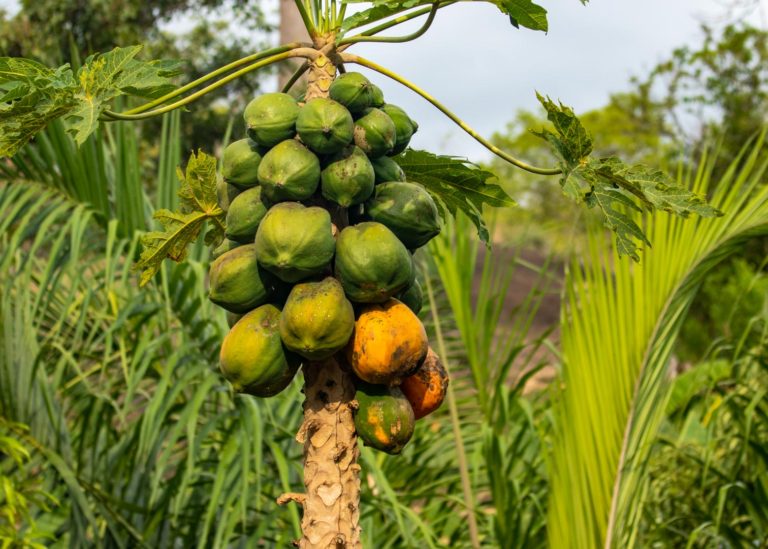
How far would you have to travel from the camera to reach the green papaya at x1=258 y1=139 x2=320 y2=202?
117 cm

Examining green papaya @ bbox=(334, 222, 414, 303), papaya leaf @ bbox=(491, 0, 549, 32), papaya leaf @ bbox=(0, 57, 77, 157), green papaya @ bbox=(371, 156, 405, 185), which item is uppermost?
papaya leaf @ bbox=(491, 0, 549, 32)

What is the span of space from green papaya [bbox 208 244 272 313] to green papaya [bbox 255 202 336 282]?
0.13 feet

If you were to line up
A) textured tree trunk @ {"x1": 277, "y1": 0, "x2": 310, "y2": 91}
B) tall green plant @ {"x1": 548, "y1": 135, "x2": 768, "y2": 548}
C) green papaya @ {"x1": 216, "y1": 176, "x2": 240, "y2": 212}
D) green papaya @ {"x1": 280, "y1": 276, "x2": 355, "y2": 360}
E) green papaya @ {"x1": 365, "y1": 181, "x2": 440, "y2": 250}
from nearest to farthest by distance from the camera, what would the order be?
green papaya @ {"x1": 280, "y1": 276, "x2": 355, "y2": 360}, green papaya @ {"x1": 365, "y1": 181, "x2": 440, "y2": 250}, green papaya @ {"x1": 216, "y1": 176, "x2": 240, "y2": 212}, tall green plant @ {"x1": 548, "y1": 135, "x2": 768, "y2": 548}, textured tree trunk @ {"x1": 277, "y1": 0, "x2": 310, "y2": 91}

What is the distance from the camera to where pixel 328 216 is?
1188 mm

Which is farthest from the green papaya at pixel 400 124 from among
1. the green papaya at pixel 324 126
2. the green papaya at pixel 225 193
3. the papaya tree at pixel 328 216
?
the green papaya at pixel 225 193

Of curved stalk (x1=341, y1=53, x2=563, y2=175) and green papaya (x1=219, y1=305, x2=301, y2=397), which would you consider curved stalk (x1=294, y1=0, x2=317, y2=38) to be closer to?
curved stalk (x1=341, y1=53, x2=563, y2=175)

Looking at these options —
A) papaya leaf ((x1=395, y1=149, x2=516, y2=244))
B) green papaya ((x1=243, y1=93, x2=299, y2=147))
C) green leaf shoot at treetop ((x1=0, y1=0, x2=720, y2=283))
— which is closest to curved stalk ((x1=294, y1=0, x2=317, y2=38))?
green leaf shoot at treetop ((x1=0, y1=0, x2=720, y2=283))

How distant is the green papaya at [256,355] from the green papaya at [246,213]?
11 centimetres

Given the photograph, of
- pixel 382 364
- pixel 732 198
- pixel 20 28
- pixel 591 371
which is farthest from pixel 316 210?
pixel 20 28

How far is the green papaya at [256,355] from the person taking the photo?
1.17 meters

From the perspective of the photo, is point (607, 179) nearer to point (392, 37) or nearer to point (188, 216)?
point (392, 37)

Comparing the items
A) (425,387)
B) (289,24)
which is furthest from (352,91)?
(289,24)

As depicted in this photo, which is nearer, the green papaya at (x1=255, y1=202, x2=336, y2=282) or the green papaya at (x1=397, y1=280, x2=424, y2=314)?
the green papaya at (x1=255, y1=202, x2=336, y2=282)

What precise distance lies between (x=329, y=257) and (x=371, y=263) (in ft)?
0.21
